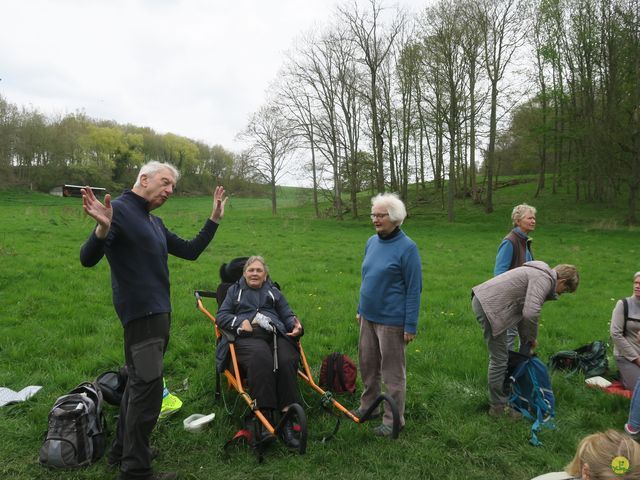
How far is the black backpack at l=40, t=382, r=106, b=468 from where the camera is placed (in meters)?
3.24

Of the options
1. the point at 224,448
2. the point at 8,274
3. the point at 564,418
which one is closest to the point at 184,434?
the point at 224,448

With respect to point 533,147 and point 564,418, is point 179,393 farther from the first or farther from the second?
point 533,147

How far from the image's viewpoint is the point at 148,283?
9.64ft

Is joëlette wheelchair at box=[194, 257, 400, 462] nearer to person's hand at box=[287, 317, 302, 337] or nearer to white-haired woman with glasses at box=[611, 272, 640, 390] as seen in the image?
person's hand at box=[287, 317, 302, 337]

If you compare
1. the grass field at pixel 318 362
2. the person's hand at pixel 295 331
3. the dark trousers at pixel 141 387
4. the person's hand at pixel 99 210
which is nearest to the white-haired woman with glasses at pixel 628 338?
the grass field at pixel 318 362

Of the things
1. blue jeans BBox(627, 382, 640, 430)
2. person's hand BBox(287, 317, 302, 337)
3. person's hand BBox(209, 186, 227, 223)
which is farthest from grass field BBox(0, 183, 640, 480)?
person's hand BBox(209, 186, 227, 223)

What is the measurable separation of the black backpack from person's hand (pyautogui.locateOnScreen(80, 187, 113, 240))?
5.52 ft

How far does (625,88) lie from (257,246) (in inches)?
794

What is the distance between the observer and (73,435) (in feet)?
10.9

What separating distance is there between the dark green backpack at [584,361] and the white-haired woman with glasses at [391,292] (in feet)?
8.52

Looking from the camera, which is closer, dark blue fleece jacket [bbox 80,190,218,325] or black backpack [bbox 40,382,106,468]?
dark blue fleece jacket [bbox 80,190,218,325]

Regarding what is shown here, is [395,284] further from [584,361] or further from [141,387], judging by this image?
[584,361]

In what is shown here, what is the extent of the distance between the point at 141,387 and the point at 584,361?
16.2 ft

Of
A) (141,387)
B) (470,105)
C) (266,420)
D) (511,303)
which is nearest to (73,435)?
(141,387)
